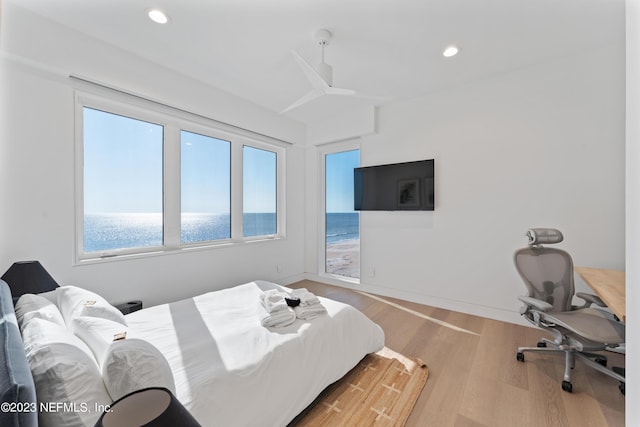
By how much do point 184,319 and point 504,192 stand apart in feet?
11.6

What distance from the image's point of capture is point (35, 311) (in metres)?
1.20

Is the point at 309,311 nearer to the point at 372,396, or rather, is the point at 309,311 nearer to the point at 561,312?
the point at 372,396

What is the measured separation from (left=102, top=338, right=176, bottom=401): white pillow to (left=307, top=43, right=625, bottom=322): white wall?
3239 millimetres

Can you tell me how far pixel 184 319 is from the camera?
5.99 ft

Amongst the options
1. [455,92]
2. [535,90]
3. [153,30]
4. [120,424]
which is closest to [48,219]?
[153,30]

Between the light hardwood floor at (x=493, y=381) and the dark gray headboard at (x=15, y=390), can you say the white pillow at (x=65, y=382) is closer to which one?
the dark gray headboard at (x=15, y=390)

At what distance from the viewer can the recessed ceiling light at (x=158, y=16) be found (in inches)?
77.2

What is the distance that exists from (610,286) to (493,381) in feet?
3.65

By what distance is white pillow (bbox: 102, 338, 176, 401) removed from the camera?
2.80ft

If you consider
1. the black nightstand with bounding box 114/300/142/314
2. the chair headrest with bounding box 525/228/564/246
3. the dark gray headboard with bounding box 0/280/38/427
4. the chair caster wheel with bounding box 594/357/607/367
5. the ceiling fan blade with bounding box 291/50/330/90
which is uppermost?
the ceiling fan blade with bounding box 291/50/330/90

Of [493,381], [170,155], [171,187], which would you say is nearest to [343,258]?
[493,381]

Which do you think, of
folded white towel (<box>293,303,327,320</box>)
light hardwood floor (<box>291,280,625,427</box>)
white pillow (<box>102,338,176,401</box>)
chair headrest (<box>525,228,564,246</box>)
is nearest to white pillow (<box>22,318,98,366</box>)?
white pillow (<box>102,338,176,401</box>)

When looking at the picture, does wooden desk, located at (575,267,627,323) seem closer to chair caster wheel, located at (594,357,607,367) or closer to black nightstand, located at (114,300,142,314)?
chair caster wheel, located at (594,357,607,367)

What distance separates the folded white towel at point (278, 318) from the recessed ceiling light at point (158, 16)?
2.54m
